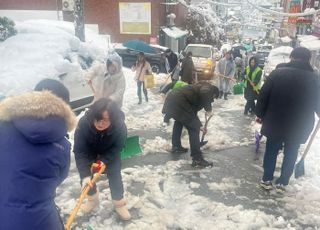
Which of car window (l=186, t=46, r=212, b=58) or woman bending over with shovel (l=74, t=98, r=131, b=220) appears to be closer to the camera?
woman bending over with shovel (l=74, t=98, r=131, b=220)

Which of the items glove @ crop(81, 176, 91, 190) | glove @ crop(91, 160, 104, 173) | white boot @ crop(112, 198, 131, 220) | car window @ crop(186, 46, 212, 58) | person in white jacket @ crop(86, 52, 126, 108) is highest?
person in white jacket @ crop(86, 52, 126, 108)

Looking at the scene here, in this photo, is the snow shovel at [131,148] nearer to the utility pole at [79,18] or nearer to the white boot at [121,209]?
the white boot at [121,209]

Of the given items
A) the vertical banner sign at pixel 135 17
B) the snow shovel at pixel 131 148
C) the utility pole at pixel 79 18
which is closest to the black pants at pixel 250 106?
the snow shovel at pixel 131 148

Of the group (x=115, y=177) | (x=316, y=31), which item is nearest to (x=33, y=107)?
(x=115, y=177)

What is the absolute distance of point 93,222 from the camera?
4.32 meters

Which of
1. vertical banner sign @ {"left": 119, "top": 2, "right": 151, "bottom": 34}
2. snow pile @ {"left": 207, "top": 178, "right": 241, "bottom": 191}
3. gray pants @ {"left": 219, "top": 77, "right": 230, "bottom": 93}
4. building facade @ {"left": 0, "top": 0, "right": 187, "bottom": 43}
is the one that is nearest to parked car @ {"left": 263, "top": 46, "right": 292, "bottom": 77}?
gray pants @ {"left": 219, "top": 77, "right": 230, "bottom": 93}

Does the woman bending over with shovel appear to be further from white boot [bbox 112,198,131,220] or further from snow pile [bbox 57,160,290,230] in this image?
snow pile [bbox 57,160,290,230]

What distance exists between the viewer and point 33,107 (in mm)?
2311

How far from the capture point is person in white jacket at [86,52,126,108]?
6355 mm

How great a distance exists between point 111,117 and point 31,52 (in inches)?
161

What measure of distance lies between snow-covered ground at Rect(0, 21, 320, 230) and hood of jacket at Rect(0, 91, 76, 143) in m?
2.23

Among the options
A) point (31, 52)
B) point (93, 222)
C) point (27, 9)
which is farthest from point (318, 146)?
point (27, 9)

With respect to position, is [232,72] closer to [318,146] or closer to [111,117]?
[318,146]

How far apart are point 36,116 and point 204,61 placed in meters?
15.6
